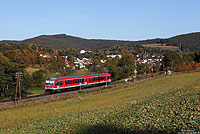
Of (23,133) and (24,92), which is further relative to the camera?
(24,92)

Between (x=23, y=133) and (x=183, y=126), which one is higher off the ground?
(x=183, y=126)


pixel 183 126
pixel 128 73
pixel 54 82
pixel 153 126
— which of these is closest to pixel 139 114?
pixel 153 126

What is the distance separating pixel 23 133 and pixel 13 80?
171 ft

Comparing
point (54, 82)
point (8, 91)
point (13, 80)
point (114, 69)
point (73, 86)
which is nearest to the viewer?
point (54, 82)

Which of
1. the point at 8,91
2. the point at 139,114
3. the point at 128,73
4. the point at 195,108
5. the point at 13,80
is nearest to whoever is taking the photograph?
the point at 195,108

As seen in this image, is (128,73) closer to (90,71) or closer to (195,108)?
(90,71)

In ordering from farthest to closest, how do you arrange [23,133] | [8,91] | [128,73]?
[128,73], [8,91], [23,133]

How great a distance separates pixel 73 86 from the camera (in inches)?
1984

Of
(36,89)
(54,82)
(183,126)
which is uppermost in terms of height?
(183,126)

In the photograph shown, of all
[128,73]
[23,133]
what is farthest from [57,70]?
[23,133]

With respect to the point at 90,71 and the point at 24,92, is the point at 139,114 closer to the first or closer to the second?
the point at 24,92

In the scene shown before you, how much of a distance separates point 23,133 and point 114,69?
75323 millimetres

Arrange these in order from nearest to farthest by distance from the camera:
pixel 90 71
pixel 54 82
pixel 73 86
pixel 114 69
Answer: pixel 54 82 → pixel 73 86 → pixel 114 69 → pixel 90 71

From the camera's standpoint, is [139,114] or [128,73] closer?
[139,114]
